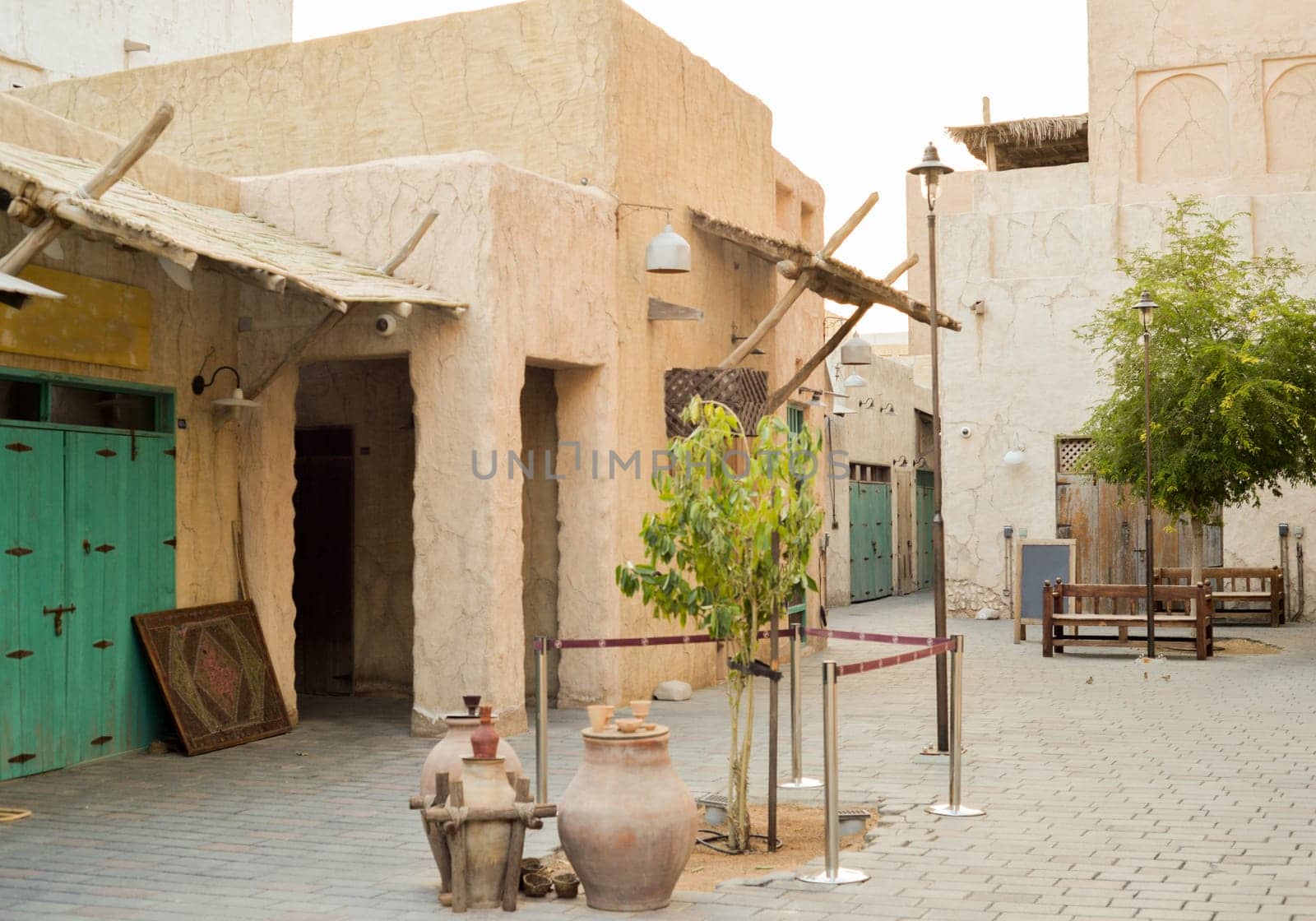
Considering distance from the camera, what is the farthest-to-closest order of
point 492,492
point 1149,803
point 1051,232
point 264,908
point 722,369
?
point 1051,232 < point 722,369 < point 492,492 < point 1149,803 < point 264,908

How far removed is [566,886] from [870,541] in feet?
70.8

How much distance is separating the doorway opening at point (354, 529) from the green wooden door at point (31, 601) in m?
3.82

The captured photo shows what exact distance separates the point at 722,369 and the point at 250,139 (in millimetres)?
4964

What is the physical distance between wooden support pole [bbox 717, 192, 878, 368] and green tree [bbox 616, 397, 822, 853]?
548 centimetres

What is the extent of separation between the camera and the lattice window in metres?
21.9

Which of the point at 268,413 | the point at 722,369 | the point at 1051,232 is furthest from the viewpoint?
the point at 1051,232

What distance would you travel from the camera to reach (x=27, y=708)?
378 inches

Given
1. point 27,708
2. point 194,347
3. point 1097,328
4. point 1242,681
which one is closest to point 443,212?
point 194,347

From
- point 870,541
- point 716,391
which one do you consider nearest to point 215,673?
point 716,391

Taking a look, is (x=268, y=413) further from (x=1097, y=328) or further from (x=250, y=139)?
(x=1097, y=328)

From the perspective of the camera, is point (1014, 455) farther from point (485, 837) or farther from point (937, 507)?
point (485, 837)

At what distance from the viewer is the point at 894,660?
7.53 m

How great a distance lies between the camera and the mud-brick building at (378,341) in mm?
9938

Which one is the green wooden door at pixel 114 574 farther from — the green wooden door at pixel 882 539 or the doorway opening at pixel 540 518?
the green wooden door at pixel 882 539
